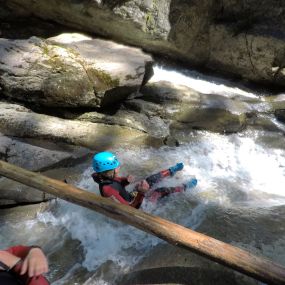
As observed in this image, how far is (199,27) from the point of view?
396 inches

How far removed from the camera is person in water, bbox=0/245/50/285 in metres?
2.91

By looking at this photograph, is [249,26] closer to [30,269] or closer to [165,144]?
[165,144]

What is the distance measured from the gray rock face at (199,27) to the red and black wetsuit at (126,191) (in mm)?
4906

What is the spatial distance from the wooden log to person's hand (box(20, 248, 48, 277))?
1.10 m

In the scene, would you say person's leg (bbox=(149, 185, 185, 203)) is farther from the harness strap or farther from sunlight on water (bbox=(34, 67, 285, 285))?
the harness strap

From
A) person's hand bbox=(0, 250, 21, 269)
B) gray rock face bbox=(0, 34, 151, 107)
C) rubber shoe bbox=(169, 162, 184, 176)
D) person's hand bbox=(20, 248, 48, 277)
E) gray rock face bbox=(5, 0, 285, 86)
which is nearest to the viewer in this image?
person's hand bbox=(20, 248, 48, 277)

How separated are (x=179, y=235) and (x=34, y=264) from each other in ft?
4.42

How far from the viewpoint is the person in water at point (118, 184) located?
17.1ft

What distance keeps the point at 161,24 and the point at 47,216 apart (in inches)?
252

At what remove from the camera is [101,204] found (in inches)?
157

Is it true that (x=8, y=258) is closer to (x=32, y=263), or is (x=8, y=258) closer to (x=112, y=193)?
(x=32, y=263)

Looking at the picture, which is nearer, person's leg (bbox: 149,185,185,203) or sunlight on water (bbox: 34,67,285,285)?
sunlight on water (bbox: 34,67,285,285)

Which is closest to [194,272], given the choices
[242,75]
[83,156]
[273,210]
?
[273,210]

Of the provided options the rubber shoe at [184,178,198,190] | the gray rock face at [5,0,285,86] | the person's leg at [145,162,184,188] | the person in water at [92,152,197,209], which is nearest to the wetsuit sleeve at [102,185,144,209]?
the person in water at [92,152,197,209]
